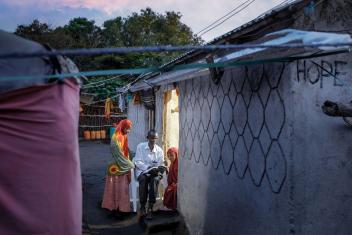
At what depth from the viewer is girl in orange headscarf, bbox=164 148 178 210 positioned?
8680mm

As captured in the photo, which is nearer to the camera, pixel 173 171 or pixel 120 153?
pixel 173 171

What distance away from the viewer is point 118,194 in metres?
9.34

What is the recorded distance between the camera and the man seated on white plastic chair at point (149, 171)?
27.7ft

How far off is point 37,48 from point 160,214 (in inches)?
258

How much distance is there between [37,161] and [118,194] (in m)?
7.05

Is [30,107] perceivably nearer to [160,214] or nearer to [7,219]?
[7,219]

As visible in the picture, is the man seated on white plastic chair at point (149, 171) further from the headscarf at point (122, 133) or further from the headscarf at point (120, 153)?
the headscarf at point (122, 133)

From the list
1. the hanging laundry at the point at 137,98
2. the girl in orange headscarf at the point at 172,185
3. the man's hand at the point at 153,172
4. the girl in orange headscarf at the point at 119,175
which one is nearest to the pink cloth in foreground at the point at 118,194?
the girl in orange headscarf at the point at 119,175

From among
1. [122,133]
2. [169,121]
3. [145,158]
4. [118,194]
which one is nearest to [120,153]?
[122,133]

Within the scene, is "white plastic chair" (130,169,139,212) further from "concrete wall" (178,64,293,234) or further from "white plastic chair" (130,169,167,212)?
"concrete wall" (178,64,293,234)

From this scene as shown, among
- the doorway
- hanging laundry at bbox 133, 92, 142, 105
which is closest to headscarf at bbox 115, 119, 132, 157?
the doorway

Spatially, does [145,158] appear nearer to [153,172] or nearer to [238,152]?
[153,172]

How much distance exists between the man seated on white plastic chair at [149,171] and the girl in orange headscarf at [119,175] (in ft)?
1.98

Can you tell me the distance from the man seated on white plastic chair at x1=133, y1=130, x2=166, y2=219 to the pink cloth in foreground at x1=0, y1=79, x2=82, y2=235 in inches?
232
